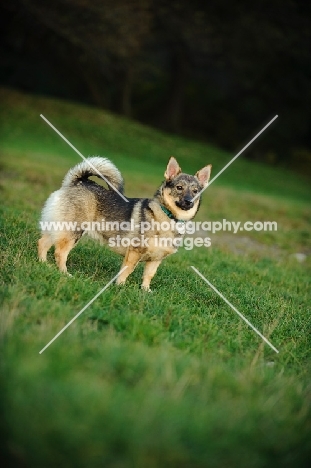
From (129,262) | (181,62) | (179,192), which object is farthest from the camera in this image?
(181,62)

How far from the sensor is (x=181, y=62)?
3164 cm

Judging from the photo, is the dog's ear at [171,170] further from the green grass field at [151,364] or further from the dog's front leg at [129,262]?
Answer: the green grass field at [151,364]

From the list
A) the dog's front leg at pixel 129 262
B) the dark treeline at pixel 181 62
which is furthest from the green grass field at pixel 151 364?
the dark treeline at pixel 181 62

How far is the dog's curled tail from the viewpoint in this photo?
5.79 meters

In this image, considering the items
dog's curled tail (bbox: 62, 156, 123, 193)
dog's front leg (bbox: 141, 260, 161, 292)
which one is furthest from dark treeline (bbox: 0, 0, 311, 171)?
dog's front leg (bbox: 141, 260, 161, 292)

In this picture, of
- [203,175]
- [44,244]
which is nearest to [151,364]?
[44,244]

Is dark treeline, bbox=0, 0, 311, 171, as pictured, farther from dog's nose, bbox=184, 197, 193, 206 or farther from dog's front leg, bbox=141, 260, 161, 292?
dog's front leg, bbox=141, 260, 161, 292

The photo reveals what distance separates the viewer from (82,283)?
186 inches

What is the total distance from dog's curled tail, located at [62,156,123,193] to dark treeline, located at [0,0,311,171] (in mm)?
17702

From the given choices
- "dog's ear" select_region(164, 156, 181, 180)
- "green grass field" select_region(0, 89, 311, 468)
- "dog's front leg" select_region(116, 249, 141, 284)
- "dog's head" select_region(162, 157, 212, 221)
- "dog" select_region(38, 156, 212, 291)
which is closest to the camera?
"green grass field" select_region(0, 89, 311, 468)

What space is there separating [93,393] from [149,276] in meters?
2.88

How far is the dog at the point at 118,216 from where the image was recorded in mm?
5582

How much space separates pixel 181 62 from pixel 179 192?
27.7 m

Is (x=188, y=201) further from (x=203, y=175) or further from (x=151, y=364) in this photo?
(x=151, y=364)
